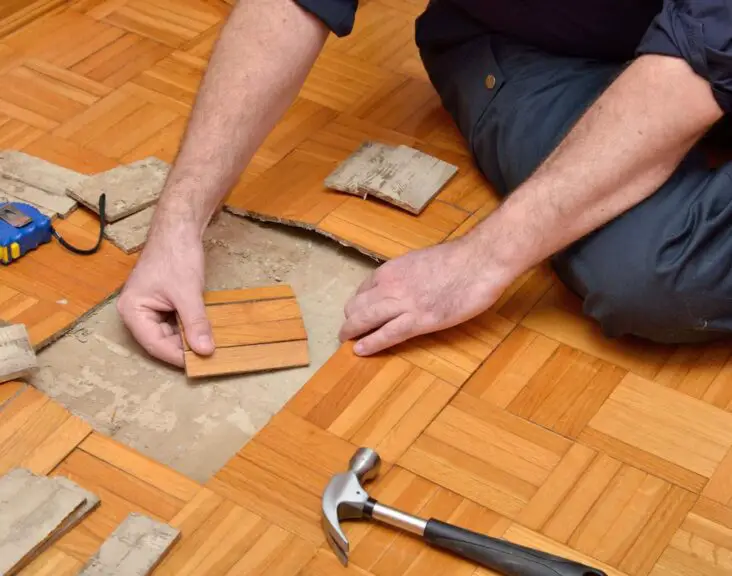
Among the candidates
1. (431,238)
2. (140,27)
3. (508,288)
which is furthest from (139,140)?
(508,288)

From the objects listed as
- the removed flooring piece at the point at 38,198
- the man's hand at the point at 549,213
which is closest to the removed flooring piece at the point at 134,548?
the man's hand at the point at 549,213

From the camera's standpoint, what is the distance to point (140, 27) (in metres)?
2.09

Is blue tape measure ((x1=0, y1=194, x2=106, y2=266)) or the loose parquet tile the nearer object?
the loose parquet tile

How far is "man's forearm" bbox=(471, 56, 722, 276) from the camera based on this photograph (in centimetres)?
127

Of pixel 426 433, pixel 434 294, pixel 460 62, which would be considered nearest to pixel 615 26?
pixel 460 62

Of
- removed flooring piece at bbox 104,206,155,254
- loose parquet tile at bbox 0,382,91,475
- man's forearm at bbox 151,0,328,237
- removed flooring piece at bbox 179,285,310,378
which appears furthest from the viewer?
removed flooring piece at bbox 104,206,155,254

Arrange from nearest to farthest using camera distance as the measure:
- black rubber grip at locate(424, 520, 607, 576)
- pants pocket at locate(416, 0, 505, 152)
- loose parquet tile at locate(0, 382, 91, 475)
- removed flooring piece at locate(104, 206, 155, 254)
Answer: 1. black rubber grip at locate(424, 520, 607, 576)
2. loose parquet tile at locate(0, 382, 91, 475)
3. removed flooring piece at locate(104, 206, 155, 254)
4. pants pocket at locate(416, 0, 505, 152)

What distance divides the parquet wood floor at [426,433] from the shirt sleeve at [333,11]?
11.1 inches

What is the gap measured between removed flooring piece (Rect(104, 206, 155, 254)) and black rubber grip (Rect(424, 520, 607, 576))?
67 centimetres

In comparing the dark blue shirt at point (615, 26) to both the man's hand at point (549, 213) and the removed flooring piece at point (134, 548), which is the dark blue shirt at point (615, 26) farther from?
the removed flooring piece at point (134, 548)

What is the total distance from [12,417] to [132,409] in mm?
145

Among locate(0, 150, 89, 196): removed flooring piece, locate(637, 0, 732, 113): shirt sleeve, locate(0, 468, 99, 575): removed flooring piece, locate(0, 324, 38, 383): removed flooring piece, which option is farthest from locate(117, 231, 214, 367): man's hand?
locate(637, 0, 732, 113): shirt sleeve

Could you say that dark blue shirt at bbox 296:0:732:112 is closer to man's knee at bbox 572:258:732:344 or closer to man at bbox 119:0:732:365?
man at bbox 119:0:732:365

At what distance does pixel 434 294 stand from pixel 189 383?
343mm
